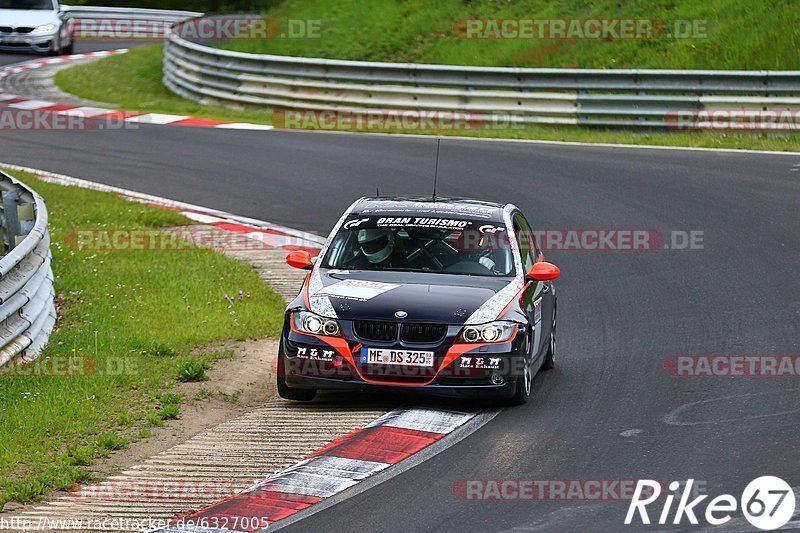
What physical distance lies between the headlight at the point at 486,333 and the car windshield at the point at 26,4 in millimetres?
27820

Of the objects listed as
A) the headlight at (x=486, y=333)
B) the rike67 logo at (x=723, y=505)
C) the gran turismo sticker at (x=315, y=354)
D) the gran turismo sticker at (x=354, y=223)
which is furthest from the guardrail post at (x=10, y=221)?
the rike67 logo at (x=723, y=505)

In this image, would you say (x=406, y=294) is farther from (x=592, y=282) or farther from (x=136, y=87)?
(x=136, y=87)

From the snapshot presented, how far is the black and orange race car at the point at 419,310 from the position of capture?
9523mm

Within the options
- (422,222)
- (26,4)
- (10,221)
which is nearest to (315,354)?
(422,222)

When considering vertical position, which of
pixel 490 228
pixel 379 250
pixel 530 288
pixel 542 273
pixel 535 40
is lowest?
pixel 530 288

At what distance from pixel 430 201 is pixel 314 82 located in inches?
607

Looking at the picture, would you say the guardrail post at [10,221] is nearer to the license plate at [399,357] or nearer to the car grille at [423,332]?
the license plate at [399,357]

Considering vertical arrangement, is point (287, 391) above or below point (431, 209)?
below

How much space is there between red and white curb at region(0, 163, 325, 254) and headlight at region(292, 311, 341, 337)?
5.72 m

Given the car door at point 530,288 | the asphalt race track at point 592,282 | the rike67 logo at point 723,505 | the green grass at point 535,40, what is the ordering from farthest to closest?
the green grass at point 535,40 < the car door at point 530,288 < the asphalt race track at point 592,282 < the rike67 logo at point 723,505

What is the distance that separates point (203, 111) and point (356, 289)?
1817 centimetres

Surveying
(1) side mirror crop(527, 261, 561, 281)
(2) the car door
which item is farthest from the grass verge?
(1) side mirror crop(527, 261, 561, 281)

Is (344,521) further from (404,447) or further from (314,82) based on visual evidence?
(314,82)

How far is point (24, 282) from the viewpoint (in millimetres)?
10969
